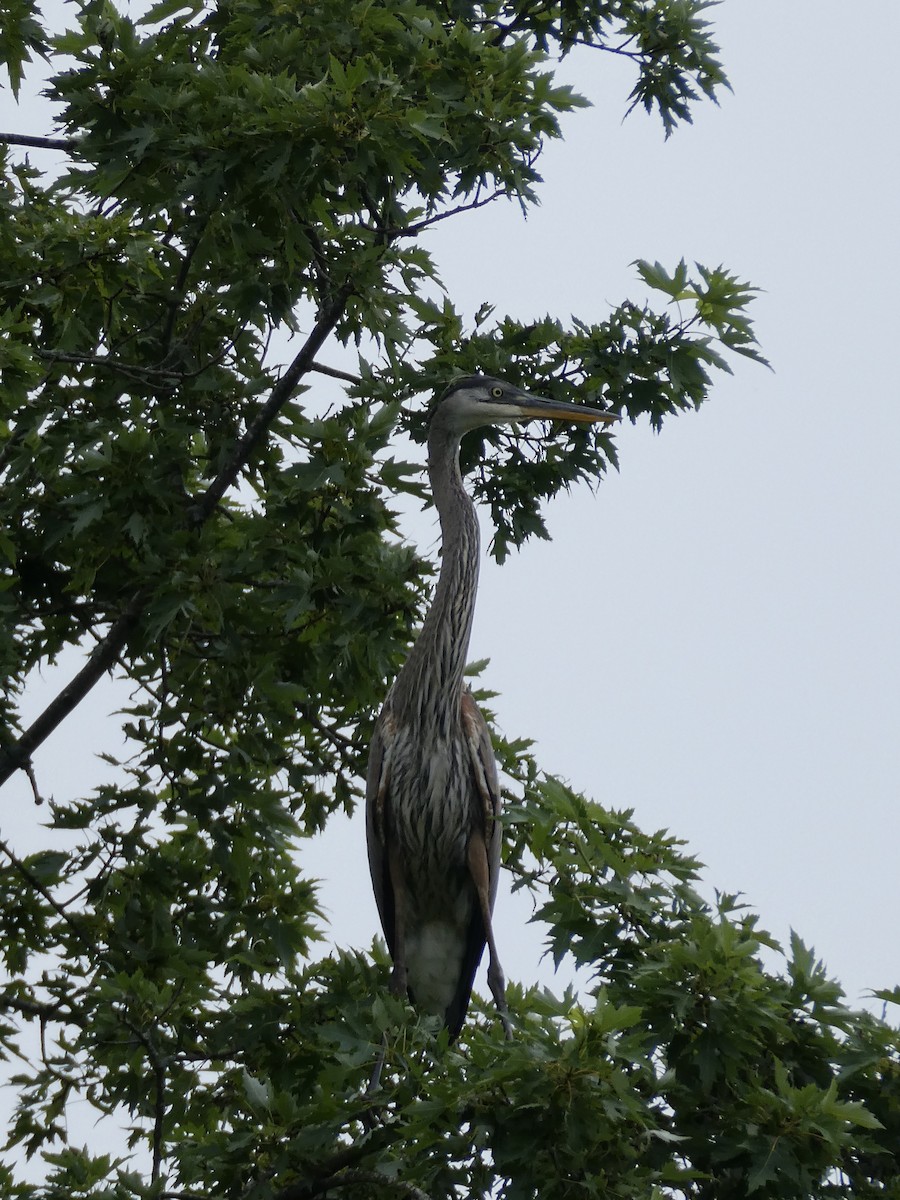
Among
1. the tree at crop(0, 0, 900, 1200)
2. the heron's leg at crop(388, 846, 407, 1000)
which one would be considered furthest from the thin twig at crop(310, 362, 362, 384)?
the heron's leg at crop(388, 846, 407, 1000)

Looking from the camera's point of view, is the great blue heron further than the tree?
Yes

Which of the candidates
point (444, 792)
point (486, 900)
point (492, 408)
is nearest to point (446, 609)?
point (444, 792)

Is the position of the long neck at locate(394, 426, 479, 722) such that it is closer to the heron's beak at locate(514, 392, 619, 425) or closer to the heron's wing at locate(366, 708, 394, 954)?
the heron's wing at locate(366, 708, 394, 954)

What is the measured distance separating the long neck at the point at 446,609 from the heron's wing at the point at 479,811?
0.37 ft

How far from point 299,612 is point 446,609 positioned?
1.08 meters

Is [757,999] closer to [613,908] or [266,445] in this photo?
[613,908]

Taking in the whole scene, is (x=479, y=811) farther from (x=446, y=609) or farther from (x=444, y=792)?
(x=446, y=609)

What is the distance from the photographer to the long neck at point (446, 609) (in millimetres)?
5812

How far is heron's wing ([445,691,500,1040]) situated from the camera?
579 cm

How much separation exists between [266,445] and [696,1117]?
134 inches

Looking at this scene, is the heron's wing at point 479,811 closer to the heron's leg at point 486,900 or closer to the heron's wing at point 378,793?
the heron's leg at point 486,900

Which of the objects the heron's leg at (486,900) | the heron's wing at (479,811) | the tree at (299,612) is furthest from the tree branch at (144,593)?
the heron's leg at (486,900)

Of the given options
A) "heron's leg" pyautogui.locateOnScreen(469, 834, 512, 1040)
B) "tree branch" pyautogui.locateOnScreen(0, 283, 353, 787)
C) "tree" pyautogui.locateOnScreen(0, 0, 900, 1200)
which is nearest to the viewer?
"tree" pyautogui.locateOnScreen(0, 0, 900, 1200)

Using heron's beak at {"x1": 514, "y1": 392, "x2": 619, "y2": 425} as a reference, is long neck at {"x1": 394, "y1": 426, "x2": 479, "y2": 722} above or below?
below
